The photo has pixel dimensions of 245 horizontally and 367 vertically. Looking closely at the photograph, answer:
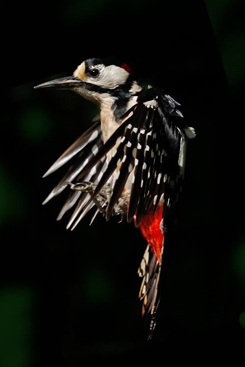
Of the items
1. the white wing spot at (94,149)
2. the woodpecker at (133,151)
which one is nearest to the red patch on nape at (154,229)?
the woodpecker at (133,151)

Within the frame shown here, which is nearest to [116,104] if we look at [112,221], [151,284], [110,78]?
[110,78]

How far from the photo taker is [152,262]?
1.24m

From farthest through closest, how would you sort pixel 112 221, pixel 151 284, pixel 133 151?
pixel 112 221
pixel 151 284
pixel 133 151

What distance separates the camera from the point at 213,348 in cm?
170

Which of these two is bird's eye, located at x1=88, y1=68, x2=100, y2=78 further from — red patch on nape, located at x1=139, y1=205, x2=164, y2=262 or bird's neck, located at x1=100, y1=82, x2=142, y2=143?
red patch on nape, located at x1=139, y1=205, x2=164, y2=262

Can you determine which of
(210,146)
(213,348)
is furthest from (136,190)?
(213,348)

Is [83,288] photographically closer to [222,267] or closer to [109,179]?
[222,267]

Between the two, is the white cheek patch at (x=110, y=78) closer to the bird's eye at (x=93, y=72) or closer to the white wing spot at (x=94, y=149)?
the bird's eye at (x=93, y=72)

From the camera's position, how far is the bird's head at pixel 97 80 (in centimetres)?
109

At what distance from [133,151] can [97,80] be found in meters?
0.15

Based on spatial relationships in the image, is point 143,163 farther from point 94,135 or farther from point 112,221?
point 112,221

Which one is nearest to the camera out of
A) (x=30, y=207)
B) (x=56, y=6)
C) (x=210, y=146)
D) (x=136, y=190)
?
(x=136, y=190)

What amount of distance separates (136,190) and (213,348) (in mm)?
808

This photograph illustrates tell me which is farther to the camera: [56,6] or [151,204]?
[56,6]
